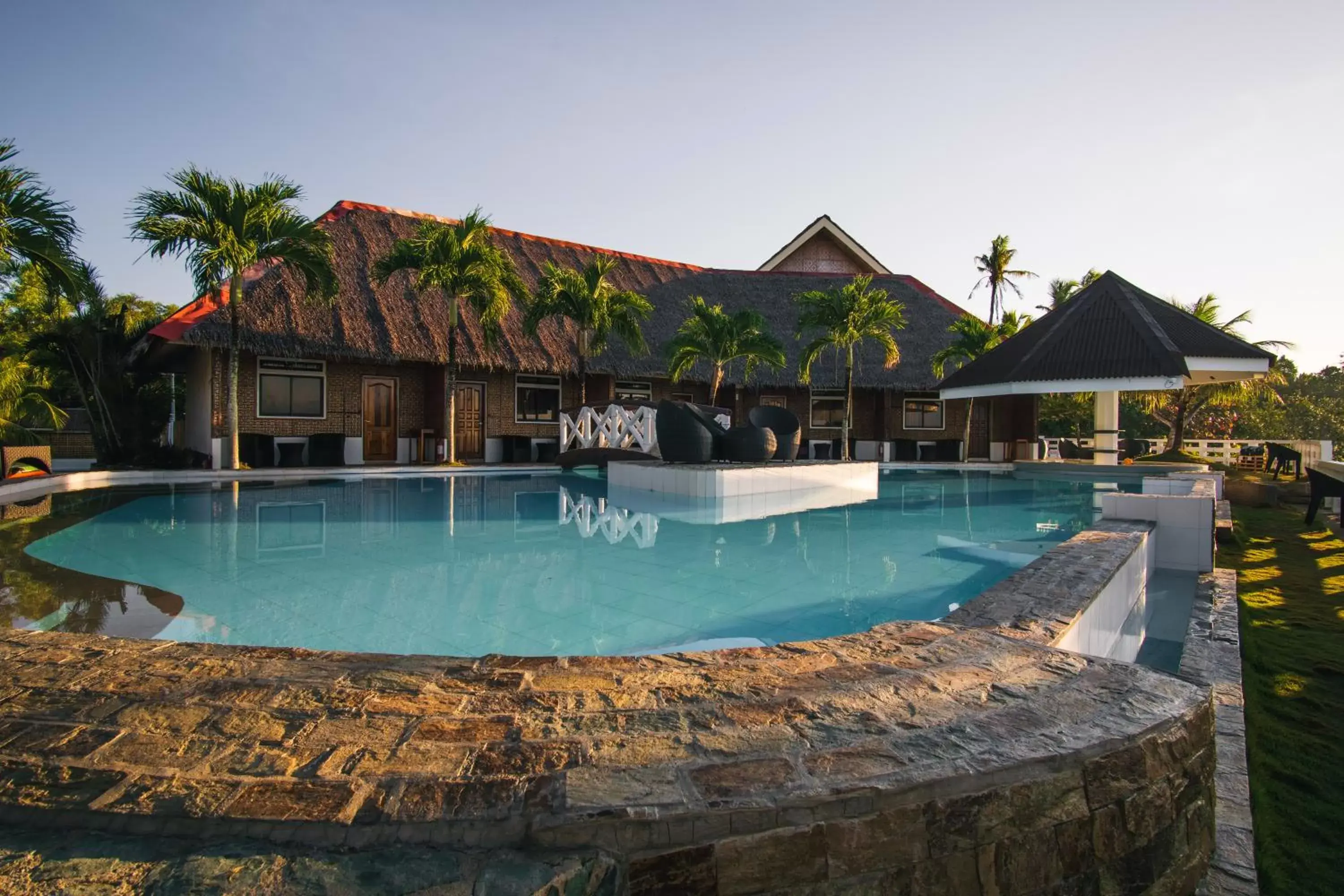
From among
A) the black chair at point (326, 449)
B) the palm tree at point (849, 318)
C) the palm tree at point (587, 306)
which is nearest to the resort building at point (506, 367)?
the black chair at point (326, 449)

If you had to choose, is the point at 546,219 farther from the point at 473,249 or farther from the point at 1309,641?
the point at 1309,641

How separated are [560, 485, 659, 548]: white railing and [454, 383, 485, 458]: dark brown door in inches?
372

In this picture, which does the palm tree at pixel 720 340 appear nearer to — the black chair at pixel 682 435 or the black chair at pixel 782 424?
the black chair at pixel 782 424

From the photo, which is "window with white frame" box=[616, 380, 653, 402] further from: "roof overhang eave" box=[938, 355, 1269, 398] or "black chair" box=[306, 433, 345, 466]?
"roof overhang eave" box=[938, 355, 1269, 398]

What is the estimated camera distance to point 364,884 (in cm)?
106

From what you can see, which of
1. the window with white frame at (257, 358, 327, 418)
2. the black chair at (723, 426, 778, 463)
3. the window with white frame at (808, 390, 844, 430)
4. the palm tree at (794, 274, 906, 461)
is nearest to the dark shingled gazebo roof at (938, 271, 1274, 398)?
the palm tree at (794, 274, 906, 461)

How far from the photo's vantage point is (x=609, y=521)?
7914 mm

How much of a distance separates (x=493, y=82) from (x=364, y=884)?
39.4ft

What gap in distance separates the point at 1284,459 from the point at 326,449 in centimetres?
2233

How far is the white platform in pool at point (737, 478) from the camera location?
9.94 metres

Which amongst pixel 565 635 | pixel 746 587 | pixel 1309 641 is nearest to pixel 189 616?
pixel 565 635

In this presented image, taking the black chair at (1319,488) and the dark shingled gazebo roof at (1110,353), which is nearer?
the black chair at (1319,488)

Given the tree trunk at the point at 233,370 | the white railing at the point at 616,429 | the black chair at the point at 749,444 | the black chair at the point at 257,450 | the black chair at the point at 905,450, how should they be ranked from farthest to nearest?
the black chair at the point at 905,450 < the black chair at the point at 257,450 < the white railing at the point at 616,429 < the tree trunk at the point at 233,370 < the black chair at the point at 749,444

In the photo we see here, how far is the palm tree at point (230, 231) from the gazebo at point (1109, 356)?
15.9 meters
